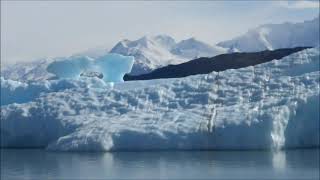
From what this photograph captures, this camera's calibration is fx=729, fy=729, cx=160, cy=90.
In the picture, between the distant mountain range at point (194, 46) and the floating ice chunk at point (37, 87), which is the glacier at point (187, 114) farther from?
the distant mountain range at point (194, 46)

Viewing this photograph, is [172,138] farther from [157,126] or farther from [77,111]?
[77,111]

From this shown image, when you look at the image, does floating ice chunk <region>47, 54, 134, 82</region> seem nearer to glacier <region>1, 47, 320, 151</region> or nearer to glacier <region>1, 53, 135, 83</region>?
glacier <region>1, 53, 135, 83</region>

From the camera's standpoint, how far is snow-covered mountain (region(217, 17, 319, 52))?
57.5 metres

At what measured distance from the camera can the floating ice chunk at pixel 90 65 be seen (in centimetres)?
2556

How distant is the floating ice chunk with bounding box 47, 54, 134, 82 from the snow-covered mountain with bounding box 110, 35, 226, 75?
4612cm

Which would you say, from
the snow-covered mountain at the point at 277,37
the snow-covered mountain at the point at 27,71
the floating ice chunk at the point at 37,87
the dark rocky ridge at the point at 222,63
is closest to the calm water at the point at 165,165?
the floating ice chunk at the point at 37,87

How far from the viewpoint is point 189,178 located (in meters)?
13.3

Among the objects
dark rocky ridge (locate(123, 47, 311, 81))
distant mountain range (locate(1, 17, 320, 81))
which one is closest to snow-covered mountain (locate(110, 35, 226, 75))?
distant mountain range (locate(1, 17, 320, 81))

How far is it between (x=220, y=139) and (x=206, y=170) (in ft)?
11.0

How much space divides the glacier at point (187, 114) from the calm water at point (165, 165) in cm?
34

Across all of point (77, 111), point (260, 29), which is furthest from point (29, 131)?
point (260, 29)

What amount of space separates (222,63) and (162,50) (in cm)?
5346

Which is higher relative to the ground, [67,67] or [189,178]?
[67,67]

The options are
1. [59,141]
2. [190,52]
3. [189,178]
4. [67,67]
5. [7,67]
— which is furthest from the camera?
[7,67]
